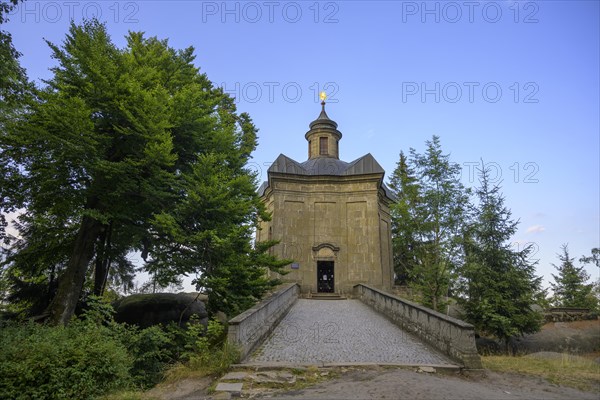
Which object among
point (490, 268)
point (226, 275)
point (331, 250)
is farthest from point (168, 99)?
point (490, 268)

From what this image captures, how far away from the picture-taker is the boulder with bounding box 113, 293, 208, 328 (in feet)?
55.2

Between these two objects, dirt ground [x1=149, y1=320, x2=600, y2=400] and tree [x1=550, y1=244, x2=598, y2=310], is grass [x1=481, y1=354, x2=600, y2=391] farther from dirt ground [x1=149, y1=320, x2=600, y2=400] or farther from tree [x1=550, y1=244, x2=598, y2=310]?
tree [x1=550, y1=244, x2=598, y2=310]

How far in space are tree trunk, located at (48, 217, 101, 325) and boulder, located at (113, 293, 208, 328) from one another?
3.57m

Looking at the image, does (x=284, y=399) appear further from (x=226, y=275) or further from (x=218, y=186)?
(x=218, y=186)

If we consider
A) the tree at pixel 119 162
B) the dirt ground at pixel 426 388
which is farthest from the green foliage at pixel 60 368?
the tree at pixel 119 162

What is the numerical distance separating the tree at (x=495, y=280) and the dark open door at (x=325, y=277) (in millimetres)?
9785

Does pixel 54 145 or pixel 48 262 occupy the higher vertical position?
pixel 54 145

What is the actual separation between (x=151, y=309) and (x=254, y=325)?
957 cm

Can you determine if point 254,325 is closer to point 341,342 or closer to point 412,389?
point 341,342

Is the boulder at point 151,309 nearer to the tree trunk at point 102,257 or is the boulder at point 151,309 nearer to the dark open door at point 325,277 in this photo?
the tree trunk at point 102,257

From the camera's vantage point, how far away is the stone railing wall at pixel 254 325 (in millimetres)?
8352

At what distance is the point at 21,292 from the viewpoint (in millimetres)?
15898

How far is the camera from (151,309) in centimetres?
1725

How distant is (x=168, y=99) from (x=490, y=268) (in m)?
17.0
